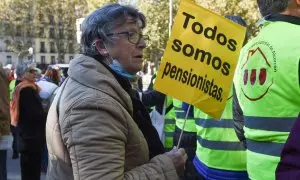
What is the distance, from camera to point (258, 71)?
242cm

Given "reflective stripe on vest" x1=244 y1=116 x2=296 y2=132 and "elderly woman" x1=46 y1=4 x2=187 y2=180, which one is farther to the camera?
"reflective stripe on vest" x1=244 y1=116 x2=296 y2=132

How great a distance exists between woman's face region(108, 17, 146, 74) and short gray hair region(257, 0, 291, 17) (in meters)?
0.69

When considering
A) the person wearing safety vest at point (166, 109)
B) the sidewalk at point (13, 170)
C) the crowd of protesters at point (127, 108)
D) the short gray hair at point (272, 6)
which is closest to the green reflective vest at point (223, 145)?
the crowd of protesters at point (127, 108)

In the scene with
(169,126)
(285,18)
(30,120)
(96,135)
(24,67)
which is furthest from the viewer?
(24,67)

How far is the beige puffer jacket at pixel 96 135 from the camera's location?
1990 mm

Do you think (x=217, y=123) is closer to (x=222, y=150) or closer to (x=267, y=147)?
(x=222, y=150)

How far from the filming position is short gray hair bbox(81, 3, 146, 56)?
229 centimetres

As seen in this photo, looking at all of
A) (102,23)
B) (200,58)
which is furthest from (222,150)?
(102,23)

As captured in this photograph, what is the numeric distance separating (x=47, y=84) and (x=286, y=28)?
6440mm

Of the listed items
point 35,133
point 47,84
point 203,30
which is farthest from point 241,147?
point 47,84

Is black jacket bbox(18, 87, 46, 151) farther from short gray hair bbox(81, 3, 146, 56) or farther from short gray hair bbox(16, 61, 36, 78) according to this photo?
short gray hair bbox(81, 3, 146, 56)

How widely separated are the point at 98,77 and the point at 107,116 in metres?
0.20

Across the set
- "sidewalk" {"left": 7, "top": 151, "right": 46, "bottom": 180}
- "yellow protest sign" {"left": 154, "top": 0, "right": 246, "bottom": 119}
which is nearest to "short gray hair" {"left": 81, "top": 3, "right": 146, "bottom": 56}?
"yellow protest sign" {"left": 154, "top": 0, "right": 246, "bottom": 119}

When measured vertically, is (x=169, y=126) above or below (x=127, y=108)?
below
